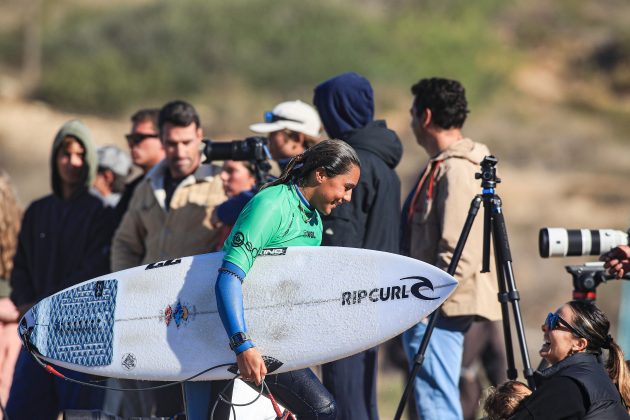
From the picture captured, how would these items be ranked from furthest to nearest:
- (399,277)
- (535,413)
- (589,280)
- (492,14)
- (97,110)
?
(492,14) → (97,110) → (589,280) → (399,277) → (535,413)

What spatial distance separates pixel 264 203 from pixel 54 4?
2772 cm

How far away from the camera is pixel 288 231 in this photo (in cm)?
436

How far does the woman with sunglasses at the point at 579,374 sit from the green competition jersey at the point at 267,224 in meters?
1.05

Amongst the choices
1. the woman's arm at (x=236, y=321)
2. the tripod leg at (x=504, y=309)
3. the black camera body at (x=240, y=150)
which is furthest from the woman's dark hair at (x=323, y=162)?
the black camera body at (x=240, y=150)

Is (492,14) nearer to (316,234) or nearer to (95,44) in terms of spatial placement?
(95,44)

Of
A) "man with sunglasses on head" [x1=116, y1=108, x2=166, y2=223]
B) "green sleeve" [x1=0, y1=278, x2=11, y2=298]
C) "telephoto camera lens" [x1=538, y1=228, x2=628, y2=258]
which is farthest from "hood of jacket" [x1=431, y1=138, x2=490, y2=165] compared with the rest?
"green sleeve" [x1=0, y1=278, x2=11, y2=298]

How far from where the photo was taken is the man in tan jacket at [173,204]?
5.80m

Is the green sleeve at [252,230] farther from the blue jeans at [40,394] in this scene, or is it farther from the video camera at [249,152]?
the blue jeans at [40,394]

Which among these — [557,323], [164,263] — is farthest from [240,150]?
[557,323]

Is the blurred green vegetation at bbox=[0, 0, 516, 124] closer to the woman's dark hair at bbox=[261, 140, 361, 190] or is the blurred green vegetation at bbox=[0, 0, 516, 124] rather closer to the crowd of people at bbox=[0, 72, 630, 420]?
the crowd of people at bbox=[0, 72, 630, 420]

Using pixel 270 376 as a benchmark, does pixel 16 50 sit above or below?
above

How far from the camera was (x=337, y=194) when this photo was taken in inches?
170

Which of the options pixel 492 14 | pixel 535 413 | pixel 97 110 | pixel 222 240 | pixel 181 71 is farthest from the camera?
pixel 492 14

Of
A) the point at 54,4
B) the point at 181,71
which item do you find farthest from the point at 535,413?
the point at 54,4
